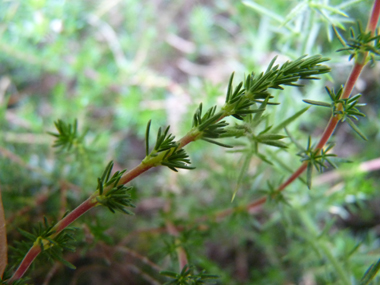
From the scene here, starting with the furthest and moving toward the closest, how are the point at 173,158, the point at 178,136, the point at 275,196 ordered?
the point at 178,136 < the point at 275,196 < the point at 173,158

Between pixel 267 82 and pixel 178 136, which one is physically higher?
pixel 178 136

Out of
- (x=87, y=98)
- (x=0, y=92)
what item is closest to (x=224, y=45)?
(x=87, y=98)

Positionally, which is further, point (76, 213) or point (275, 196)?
point (275, 196)

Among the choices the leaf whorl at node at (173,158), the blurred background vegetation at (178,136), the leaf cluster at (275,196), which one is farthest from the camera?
the blurred background vegetation at (178,136)

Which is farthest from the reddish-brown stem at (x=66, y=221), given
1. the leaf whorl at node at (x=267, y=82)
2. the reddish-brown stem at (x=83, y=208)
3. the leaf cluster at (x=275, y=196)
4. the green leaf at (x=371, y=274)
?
the green leaf at (x=371, y=274)

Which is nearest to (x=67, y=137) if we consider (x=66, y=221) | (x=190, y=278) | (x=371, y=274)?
(x=66, y=221)

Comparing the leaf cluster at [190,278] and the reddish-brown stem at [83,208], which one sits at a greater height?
the reddish-brown stem at [83,208]

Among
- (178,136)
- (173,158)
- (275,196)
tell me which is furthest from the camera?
(178,136)

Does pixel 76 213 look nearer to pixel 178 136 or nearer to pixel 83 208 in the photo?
pixel 83 208

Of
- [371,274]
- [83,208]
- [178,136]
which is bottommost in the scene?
[371,274]

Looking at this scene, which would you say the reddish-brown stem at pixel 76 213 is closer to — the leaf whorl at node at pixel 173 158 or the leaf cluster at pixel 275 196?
the leaf whorl at node at pixel 173 158
